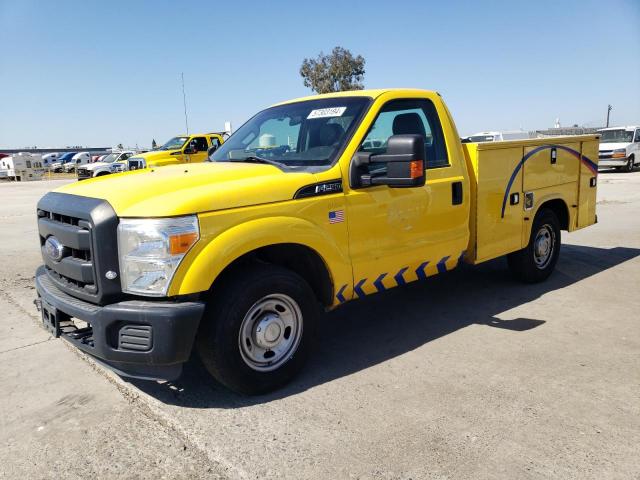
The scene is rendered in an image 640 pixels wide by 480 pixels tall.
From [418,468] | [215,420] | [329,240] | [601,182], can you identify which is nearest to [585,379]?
[418,468]

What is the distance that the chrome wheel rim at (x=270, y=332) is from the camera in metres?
3.50

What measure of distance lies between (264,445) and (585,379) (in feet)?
7.32

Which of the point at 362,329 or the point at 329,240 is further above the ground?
the point at 329,240

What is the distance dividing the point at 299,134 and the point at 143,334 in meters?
2.05

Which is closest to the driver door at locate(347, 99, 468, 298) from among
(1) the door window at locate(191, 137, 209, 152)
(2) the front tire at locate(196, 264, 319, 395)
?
(2) the front tire at locate(196, 264, 319, 395)

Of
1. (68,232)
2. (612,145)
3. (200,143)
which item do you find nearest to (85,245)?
(68,232)

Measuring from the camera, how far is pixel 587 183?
6.48 meters

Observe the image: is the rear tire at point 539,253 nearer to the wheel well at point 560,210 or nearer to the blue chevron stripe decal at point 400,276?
the wheel well at point 560,210

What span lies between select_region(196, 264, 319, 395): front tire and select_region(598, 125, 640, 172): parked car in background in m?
22.9

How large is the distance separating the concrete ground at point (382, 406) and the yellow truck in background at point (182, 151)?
1334 centimetres

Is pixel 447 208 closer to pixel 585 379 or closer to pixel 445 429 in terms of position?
pixel 585 379

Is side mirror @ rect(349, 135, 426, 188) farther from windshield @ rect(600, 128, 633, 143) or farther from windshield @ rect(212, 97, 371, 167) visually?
windshield @ rect(600, 128, 633, 143)

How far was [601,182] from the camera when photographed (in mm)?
19219

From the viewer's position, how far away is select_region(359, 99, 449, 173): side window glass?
13.8 ft
